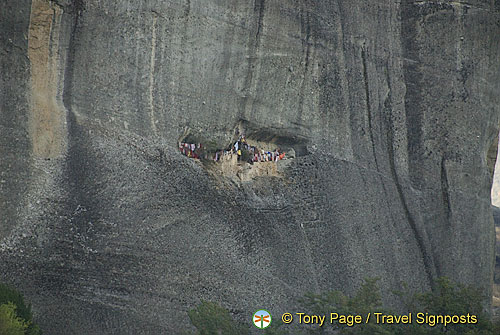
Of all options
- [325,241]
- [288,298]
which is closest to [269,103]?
[325,241]

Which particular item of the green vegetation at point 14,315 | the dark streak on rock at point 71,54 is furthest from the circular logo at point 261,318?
the dark streak on rock at point 71,54

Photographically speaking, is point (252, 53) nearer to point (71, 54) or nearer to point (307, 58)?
point (307, 58)

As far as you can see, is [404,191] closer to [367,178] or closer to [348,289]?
[367,178]

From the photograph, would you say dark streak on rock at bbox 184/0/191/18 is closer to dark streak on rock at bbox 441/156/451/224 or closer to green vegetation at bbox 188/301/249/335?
green vegetation at bbox 188/301/249/335

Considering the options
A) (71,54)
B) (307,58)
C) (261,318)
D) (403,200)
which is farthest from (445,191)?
(71,54)

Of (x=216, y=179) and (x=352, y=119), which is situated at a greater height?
(x=352, y=119)

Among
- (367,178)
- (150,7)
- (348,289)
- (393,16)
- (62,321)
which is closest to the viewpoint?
(62,321)

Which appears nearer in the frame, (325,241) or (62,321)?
(62,321)

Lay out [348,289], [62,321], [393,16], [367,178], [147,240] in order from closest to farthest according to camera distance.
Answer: [62,321] → [147,240] → [348,289] → [367,178] → [393,16]
